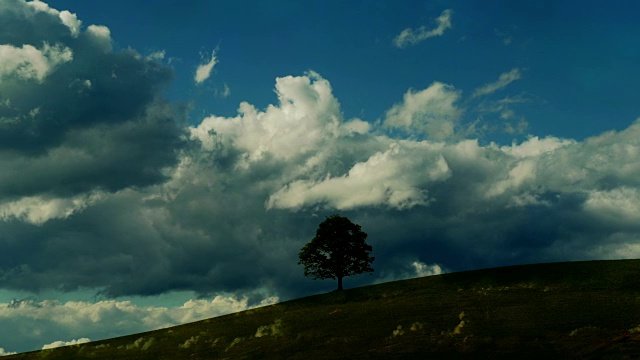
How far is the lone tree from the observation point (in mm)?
88938

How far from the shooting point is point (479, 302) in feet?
172

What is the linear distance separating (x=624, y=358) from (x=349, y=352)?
591 inches

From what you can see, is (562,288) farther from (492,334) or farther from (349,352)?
(349,352)

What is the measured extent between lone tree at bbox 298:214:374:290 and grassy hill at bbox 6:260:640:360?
13.8 meters

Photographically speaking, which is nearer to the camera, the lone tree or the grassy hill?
the grassy hill

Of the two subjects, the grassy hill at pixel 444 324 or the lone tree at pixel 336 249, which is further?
the lone tree at pixel 336 249

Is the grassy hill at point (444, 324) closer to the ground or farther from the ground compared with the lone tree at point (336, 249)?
closer to the ground

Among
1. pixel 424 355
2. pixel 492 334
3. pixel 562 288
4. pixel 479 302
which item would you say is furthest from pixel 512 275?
pixel 424 355

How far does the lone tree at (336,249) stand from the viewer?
88.9m

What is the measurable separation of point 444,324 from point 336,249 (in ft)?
160

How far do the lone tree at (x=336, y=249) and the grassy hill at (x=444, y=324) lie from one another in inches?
543

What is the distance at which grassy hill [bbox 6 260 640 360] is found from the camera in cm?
3125

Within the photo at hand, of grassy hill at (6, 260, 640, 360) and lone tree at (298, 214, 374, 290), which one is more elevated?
lone tree at (298, 214, 374, 290)

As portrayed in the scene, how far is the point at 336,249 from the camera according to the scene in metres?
89.0
